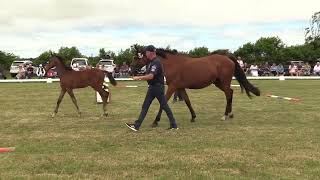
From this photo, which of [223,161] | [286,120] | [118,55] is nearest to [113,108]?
[286,120]

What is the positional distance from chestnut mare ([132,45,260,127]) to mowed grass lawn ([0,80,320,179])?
86cm

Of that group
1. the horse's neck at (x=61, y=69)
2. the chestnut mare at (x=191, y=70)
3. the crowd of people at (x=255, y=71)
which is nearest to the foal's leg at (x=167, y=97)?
the chestnut mare at (x=191, y=70)

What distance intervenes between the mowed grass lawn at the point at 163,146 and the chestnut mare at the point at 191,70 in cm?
86

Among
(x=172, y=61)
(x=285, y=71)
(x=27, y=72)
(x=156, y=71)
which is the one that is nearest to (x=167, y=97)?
(x=172, y=61)

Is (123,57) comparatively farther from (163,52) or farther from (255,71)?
(163,52)

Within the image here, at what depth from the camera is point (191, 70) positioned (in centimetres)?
1248

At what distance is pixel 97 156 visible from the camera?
803 centimetres

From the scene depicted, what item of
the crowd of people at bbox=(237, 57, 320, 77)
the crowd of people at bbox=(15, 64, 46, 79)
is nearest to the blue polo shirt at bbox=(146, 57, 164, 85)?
the crowd of people at bbox=(15, 64, 46, 79)

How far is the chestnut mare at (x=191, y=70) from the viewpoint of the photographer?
1220 centimetres

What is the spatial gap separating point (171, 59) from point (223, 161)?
5.16 m

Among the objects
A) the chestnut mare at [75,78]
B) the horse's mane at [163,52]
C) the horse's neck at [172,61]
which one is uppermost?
the horse's mane at [163,52]

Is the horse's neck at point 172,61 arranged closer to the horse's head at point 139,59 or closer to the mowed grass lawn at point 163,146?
the horse's head at point 139,59

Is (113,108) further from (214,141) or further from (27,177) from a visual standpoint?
(27,177)

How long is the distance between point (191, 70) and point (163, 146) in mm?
3938
